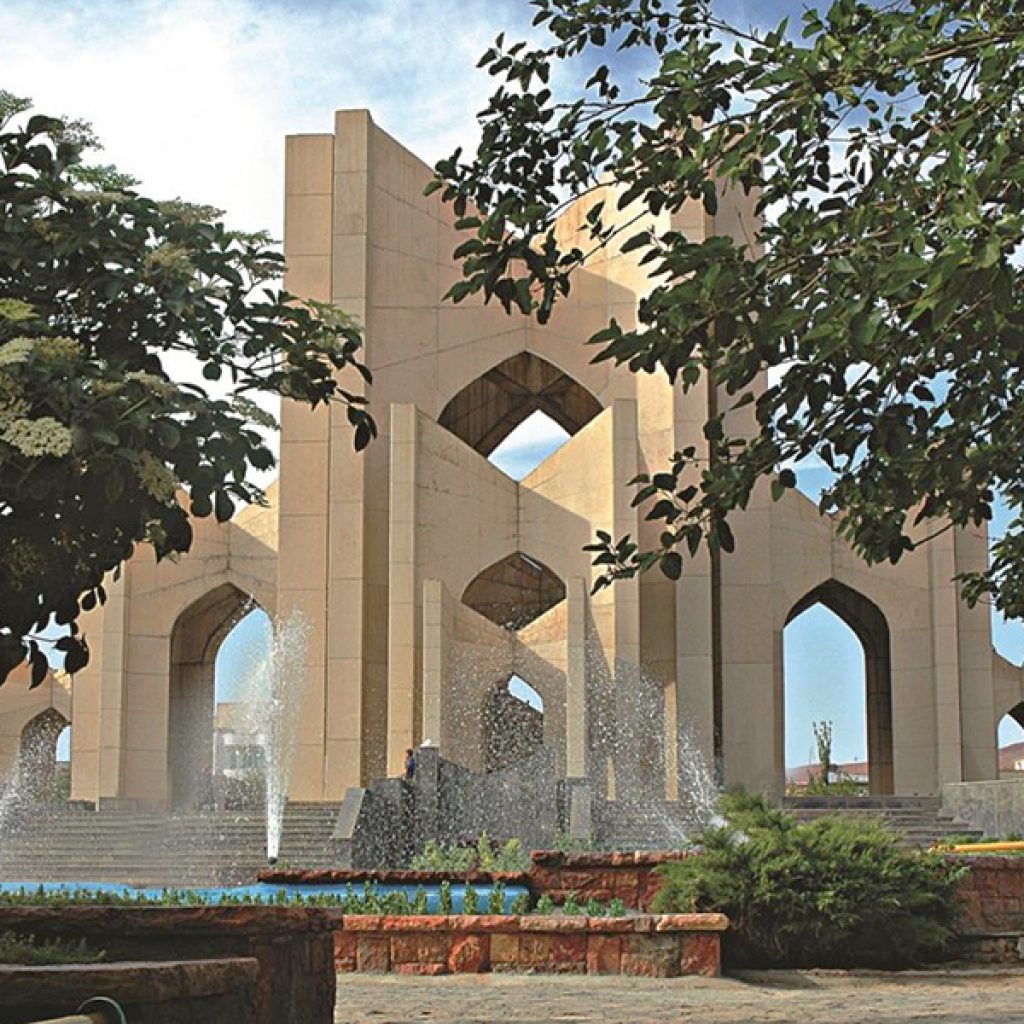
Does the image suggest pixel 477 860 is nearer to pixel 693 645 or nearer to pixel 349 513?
pixel 349 513

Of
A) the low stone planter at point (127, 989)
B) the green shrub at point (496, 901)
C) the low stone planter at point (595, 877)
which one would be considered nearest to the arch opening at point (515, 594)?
the low stone planter at point (595, 877)

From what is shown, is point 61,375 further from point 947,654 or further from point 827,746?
point 827,746

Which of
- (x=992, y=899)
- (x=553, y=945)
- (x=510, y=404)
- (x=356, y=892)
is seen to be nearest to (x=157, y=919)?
(x=553, y=945)

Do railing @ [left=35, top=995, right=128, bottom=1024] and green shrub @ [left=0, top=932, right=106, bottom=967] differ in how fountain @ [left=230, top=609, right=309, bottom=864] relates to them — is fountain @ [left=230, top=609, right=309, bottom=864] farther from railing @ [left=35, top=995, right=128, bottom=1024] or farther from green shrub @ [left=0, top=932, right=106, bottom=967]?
railing @ [left=35, top=995, right=128, bottom=1024]

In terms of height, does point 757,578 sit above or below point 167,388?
above

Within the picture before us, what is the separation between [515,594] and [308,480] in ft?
33.7

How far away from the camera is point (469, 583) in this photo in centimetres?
3003

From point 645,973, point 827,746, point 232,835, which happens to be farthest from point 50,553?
point 827,746

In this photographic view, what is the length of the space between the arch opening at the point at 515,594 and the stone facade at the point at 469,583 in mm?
5697

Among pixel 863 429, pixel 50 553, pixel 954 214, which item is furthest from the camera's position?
pixel 863 429

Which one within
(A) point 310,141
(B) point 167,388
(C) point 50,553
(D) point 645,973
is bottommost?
(D) point 645,973

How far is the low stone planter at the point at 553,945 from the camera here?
9.95 m

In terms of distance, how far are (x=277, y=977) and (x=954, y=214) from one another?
3.43 meters

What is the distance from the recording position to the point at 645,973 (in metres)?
9.94
